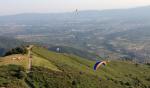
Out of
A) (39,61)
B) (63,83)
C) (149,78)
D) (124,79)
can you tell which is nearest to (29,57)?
(39,61)

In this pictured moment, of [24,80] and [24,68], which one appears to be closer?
[24,80]

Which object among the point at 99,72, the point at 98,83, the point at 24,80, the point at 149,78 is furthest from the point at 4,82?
the point at 149,78

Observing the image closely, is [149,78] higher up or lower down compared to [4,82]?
lower down

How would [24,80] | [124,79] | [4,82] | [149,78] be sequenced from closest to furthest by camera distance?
[4,82] → [24,80] → [124,79] → [149,78]

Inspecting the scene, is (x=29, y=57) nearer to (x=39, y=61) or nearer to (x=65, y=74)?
(x=39, y=61)

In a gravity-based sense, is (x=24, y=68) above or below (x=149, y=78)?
above

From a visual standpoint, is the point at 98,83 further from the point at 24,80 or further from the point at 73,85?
the point at 24,80

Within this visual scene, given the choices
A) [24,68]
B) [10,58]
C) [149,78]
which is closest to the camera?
[24,68]

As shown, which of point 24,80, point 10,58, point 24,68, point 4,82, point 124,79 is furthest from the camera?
point 124,79

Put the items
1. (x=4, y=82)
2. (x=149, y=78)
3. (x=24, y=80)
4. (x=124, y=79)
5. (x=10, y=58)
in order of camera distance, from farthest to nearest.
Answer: (x=149, y=78) → (x=124, y=79) → (x=10, y=58) → (x=24, y=80) → (x=4, y=82)
